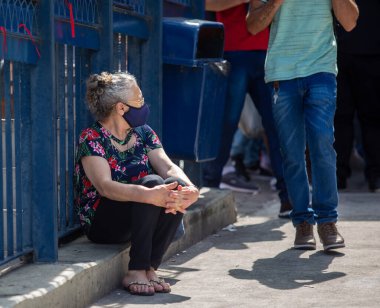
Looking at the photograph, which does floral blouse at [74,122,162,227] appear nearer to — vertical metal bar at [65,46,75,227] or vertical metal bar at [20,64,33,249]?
vertical metal bar at [65,46,75,227]

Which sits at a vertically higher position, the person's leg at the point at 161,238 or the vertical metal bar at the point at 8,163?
the vertical metal bar at the point at 8,163

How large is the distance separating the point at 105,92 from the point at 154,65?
1084 mm

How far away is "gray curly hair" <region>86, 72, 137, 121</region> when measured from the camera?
208 inches

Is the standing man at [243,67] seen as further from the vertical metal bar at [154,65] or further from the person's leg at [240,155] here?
the person's leg at [240,155]

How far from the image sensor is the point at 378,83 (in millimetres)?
8633

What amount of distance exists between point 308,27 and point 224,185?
371 centimetres

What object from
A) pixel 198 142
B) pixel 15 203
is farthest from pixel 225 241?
pixel 15 203

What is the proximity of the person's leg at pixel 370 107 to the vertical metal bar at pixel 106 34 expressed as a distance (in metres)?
3.47

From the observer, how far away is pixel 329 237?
19.7 feet

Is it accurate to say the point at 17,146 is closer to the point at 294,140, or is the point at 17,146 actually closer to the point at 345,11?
the point at 294,140

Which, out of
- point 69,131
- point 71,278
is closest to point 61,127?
point 69,131

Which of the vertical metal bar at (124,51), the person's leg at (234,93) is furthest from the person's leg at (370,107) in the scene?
the vertical metal bar at (124,51)

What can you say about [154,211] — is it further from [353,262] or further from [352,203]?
[352,203]

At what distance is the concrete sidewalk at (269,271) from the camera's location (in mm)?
4926
